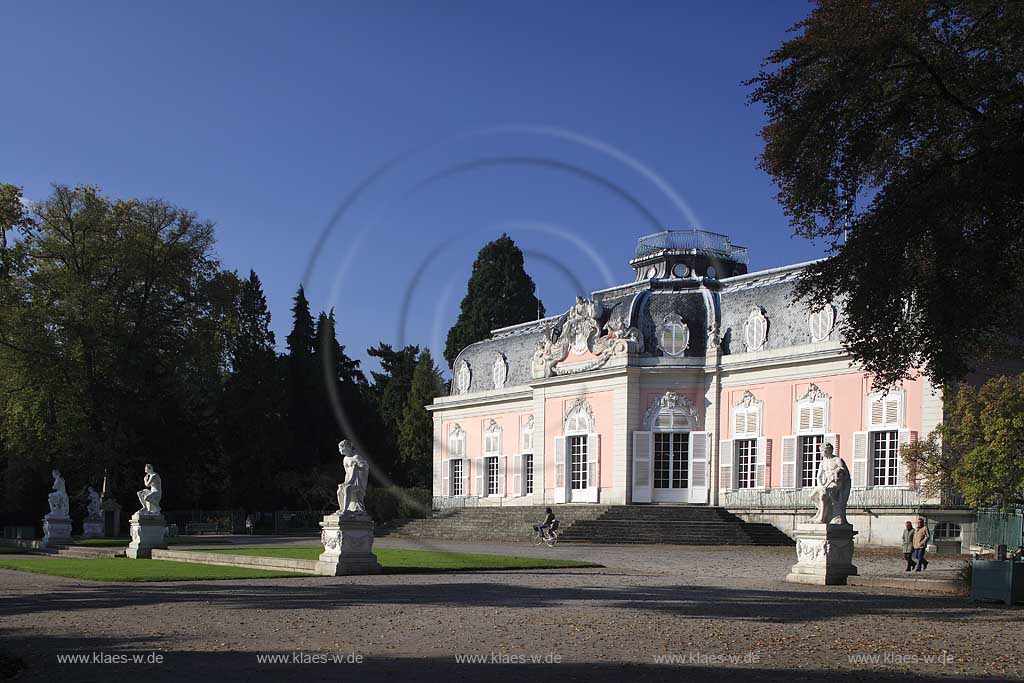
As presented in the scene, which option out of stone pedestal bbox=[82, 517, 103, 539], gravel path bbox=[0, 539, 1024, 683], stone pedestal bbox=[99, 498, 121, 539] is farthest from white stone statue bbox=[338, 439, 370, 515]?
stone pedestal bbox=[82, 517, 103, 539]

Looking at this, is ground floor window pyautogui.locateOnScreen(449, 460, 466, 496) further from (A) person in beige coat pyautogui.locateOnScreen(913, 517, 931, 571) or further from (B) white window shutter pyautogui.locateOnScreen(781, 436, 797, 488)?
(A) person in beige coat pyautogui.locateOnScreen(913, 517, 931, 571)

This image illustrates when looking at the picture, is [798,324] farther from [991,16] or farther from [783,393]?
[991,16]

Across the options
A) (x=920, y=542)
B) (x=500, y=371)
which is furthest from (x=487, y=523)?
(x=920, y=542)

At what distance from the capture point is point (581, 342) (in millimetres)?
45156

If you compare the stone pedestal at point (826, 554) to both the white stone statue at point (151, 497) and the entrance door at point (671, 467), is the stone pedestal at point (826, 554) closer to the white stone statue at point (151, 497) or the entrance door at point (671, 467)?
the white stone statue at point (151, 497)

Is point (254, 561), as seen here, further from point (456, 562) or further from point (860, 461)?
point (860, 461)

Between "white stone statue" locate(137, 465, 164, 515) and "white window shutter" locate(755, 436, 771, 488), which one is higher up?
"white window shutter" locate(755, 436, 771, 488)

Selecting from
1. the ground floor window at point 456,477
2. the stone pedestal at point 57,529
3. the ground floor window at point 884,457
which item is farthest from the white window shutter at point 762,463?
the stone pedestal at point 57,529

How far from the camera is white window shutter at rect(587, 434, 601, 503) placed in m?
43.5

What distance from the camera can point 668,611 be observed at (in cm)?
1534

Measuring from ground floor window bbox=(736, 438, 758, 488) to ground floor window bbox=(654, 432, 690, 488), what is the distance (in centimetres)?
194

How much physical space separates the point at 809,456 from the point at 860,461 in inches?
95.0

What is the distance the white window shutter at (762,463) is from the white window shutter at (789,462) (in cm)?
74

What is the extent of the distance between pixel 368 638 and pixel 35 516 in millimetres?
43072
